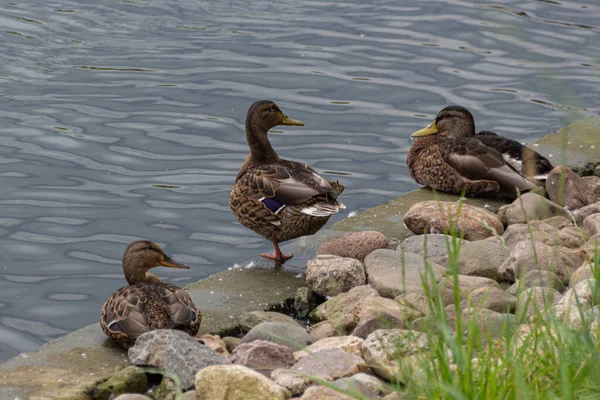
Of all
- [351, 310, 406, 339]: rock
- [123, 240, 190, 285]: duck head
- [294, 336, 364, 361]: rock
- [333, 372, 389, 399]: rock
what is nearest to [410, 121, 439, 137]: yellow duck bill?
[123, 240, 190, 285]: duck head

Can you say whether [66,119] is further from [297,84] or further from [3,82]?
[297,84]

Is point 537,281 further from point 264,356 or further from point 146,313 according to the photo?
point 146,313

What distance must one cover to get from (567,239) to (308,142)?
424cm

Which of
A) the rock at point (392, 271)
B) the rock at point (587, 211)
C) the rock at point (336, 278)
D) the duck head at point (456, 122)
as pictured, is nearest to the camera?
the rock at point (392, 271)

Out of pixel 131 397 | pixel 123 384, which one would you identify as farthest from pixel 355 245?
pixel 131 397

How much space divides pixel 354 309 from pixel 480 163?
2.99 m

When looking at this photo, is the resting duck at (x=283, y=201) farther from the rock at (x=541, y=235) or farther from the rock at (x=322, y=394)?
the rock at (x=322, y=394)

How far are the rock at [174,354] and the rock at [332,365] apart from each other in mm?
406

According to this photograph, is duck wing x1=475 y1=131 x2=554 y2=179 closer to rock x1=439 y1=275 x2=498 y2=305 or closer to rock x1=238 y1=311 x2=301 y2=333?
rock x1=439 y1=275 x2=498 y2=305

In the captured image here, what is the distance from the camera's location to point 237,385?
3.83 metres

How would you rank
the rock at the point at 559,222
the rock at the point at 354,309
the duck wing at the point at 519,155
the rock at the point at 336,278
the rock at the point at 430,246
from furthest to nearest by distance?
the duck wing at the point at 519,155 < the rock at the point at 559,222 < the rock at the point at 430,246 < the rock at the point at 336,278 < the rock at the point at 354,309

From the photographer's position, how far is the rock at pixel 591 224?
589cm

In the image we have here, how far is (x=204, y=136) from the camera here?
9.59 meters

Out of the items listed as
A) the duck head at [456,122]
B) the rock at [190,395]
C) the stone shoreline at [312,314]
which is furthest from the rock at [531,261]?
the duck head at [456,122]
